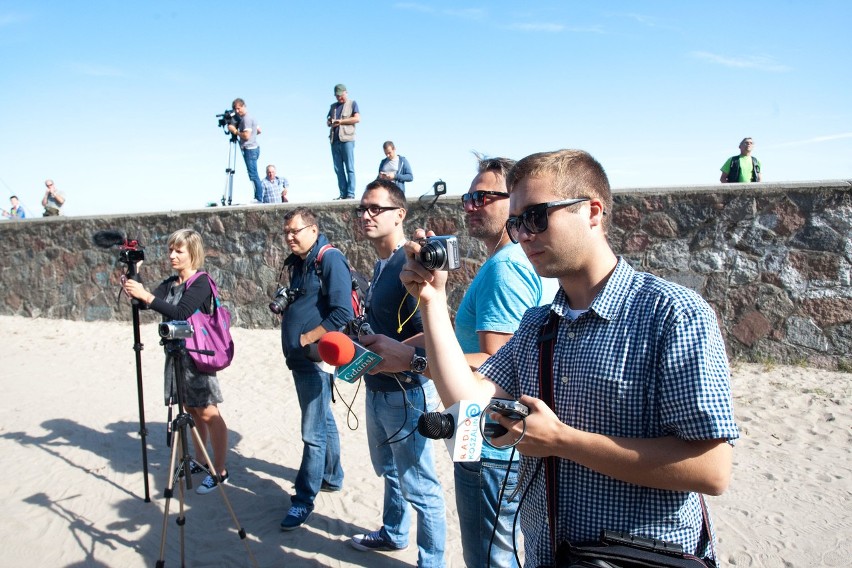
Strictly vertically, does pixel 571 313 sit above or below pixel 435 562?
above

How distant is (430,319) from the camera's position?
1.79m

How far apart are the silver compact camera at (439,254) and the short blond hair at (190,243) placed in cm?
299

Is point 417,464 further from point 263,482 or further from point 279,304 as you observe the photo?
point 263,482

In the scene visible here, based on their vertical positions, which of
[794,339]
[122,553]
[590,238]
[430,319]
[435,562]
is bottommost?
[122,553]

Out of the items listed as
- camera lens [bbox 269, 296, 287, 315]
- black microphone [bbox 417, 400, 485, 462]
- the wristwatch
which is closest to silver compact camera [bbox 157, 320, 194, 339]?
camera lens [bbox 269, 296, 287, 315]

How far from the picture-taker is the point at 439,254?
5.90 feet

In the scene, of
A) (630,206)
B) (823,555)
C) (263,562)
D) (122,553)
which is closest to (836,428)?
(823,555)

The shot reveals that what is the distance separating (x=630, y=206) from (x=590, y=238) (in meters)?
5.67

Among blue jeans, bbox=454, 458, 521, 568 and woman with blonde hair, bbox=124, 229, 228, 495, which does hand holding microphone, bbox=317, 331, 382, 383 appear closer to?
blue jeans, bbox=454, 458, 521, 568

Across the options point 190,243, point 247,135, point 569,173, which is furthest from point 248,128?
point 569,173

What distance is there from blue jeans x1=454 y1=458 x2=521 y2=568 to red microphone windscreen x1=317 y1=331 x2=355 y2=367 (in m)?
0.63

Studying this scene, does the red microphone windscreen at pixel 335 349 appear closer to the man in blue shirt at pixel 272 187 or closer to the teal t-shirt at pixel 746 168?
the teal t-shirt at pixel 746 168

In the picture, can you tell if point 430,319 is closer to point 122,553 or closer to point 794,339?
point 122,553

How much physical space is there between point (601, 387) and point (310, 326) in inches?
105
